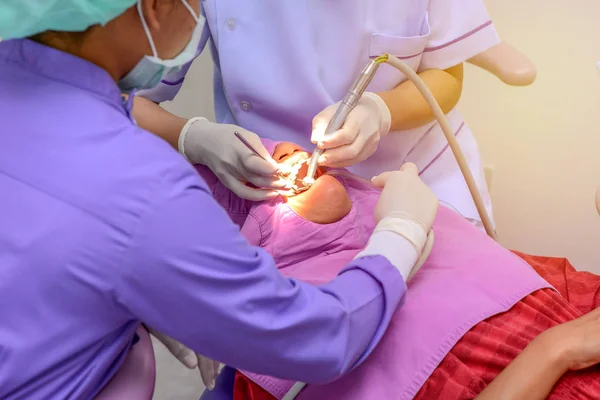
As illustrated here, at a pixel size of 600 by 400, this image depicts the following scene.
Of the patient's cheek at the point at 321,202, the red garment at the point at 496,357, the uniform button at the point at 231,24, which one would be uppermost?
the uniform button at the point at 231,24

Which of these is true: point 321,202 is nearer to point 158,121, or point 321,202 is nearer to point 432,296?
point 432,296

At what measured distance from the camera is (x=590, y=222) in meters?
1.92

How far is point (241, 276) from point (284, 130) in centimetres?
77

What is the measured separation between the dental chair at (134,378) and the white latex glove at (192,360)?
133 millimetres

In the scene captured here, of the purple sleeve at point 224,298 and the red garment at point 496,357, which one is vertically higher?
the purple sleeve at point 224,298

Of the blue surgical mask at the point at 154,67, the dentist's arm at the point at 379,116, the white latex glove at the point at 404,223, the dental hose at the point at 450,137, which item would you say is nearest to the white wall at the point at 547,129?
the dentist's arm at the point at 379,116

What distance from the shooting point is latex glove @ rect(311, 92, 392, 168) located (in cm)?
123

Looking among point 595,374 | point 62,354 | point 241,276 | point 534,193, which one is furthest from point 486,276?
point 534,193

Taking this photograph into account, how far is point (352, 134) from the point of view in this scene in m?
1.25

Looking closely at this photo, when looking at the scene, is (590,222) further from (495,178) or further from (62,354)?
(62,354)

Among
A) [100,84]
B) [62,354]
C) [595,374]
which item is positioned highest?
[100,84]

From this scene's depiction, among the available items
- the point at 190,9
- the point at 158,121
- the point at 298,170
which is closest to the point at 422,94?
the point at 298,170

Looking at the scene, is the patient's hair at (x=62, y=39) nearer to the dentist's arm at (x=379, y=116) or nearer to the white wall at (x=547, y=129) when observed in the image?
the dentist's arm at (x=379, y=116)

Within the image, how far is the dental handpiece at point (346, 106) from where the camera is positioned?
117 cm
